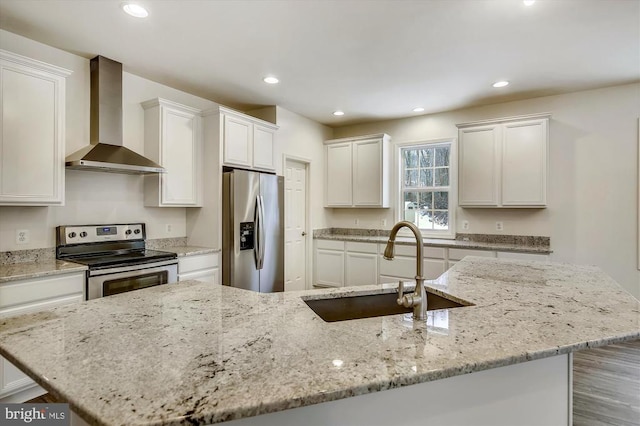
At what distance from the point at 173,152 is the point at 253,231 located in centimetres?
117

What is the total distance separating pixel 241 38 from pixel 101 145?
1.55 metres

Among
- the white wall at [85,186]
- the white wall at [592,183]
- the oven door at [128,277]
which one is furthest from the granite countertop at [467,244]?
the oven door at [128,277]

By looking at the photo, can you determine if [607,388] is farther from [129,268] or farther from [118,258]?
[118,258]

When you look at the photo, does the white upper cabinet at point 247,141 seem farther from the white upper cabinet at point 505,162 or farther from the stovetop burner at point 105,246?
the white upper cabinet at point 505,162

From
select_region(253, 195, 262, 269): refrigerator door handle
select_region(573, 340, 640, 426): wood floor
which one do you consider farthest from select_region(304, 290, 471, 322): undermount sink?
select_region(253, 195, 262, 269): refrigerator door handle

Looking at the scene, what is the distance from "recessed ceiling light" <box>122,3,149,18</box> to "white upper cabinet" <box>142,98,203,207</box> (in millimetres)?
1007

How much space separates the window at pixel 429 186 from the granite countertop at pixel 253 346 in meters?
3.17

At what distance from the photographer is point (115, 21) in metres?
2.39

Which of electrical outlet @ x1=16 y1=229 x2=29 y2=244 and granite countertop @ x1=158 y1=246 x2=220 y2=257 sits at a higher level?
electrical outlet @ x1=16 y1=229 x2=29 y2=244

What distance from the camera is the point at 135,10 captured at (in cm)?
225

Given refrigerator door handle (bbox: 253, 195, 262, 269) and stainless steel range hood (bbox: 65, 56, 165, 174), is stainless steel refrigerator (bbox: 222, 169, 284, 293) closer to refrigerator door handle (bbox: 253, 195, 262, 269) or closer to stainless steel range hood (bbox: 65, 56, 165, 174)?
refrigerator door handle (bbox: 253, 195, 262, 269)

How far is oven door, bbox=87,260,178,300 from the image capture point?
2488mm

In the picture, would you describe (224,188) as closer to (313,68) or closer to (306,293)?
(313,68)

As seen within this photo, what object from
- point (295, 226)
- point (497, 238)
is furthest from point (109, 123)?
point (497, 238)
